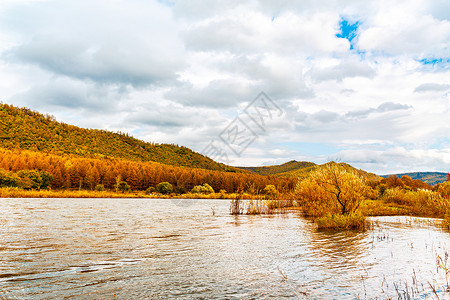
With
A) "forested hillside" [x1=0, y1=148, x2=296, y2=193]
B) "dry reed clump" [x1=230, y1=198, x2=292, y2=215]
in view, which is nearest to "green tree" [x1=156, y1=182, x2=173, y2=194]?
"forested hillside" [x1=0, y1=148, x2=296, y2=193]

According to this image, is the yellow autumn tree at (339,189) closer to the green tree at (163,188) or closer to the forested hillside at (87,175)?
the forested hillside at (87,175)

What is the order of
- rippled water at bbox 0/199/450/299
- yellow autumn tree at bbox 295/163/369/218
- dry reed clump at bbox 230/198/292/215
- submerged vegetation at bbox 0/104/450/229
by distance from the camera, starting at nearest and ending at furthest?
rippled water at bbox 0/199/450/299
yellow autumn tree at bbox 295/163/369/218
submerged vegetation at bbox 0/104/450/229
dry reed clump at bbox 230/198/292/215

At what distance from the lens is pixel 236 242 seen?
13.5 meters

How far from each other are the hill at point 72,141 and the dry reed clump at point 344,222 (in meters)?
112

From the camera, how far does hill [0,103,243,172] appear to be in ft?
359

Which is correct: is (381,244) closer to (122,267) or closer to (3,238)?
(122,267)

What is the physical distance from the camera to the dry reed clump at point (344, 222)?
17.9m

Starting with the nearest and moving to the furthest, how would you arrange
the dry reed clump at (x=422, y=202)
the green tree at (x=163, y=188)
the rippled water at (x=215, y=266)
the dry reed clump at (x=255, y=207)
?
the rippled water at (x=215, y=266)
the dry reed clump at (x=422, y=202)
the dry reed clump at (x=255, y=207)
the green tree at (x=163, y=188)

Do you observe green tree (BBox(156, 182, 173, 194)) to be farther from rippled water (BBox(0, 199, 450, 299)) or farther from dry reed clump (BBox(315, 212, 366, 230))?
dry reed clump (BBox(315, 212, 366, 230))

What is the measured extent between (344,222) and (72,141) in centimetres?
13200

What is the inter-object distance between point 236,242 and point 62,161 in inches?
3289

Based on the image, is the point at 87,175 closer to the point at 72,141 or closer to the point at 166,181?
the point at 166,181

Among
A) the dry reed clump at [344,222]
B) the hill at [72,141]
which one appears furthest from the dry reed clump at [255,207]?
the hill at [72,141]

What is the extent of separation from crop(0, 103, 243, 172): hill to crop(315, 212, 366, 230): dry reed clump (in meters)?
112
